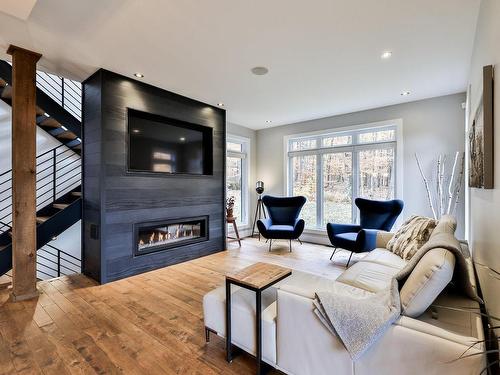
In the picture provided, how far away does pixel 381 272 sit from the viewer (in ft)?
7.54

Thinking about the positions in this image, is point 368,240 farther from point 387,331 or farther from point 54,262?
point 54,262

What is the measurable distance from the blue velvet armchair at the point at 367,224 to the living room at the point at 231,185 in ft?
0.11

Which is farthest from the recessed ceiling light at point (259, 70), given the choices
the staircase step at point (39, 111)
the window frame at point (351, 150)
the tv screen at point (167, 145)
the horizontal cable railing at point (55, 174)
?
the horizontal cable railing at point (55, 174)

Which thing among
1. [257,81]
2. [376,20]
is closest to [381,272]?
[376,20]

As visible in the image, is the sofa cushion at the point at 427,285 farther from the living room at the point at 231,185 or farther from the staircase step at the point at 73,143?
the staircase step at the point at 73,143

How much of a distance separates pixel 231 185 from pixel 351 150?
8.77 feet

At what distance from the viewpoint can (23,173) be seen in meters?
2.80

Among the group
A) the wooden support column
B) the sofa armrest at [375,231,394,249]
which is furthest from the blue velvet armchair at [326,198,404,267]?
the wooden support column

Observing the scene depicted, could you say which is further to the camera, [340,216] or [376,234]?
[340,216]

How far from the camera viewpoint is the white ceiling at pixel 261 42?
2.13 meters

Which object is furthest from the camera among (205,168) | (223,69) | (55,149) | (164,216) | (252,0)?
(205,168)

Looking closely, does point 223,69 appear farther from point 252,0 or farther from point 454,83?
point 454,83

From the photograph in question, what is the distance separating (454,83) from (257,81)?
9.04 feet

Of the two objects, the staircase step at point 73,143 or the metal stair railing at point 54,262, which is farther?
the metal stair railing at point 54,262
